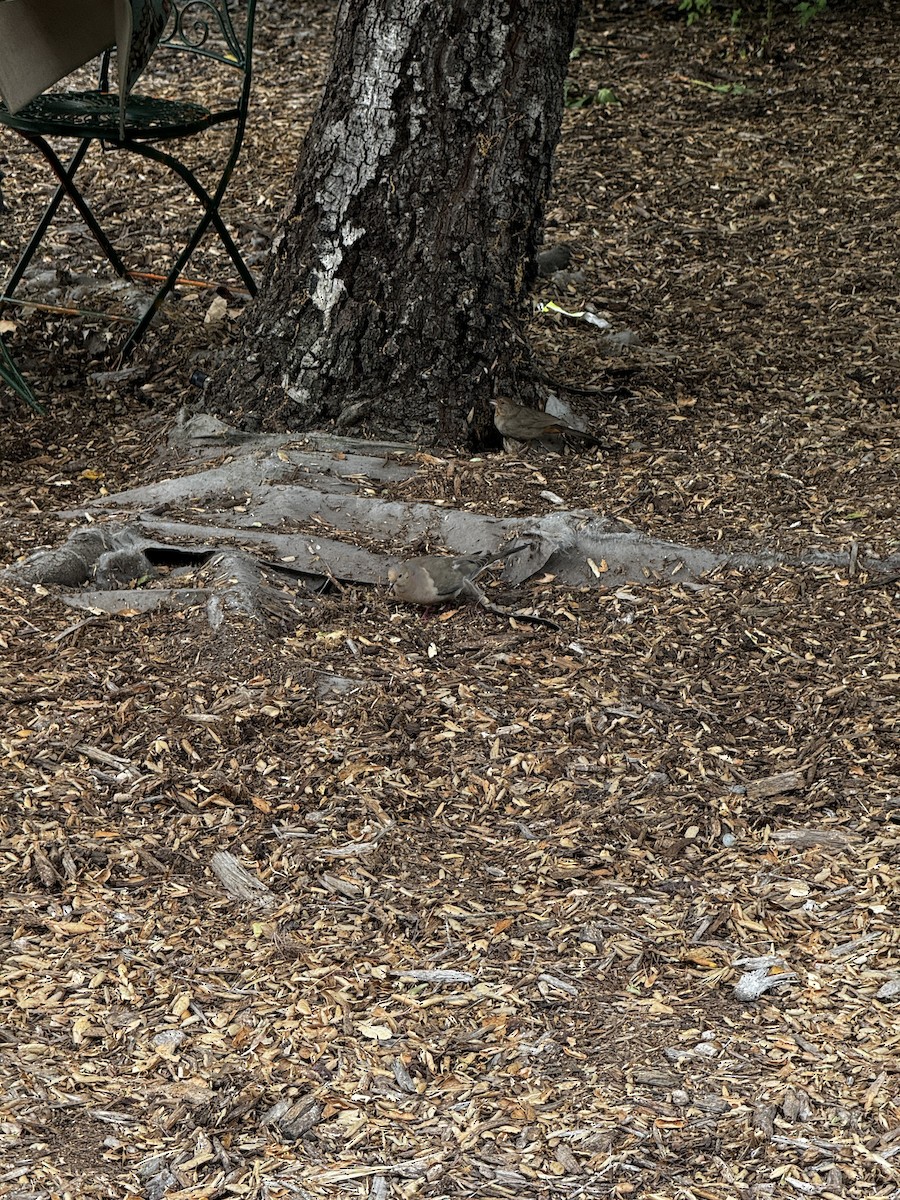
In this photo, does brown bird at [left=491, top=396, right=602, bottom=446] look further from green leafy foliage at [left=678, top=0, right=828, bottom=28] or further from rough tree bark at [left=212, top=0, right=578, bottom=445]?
green leafy foliage at [left=678, top=0, right=828, bottom=28]

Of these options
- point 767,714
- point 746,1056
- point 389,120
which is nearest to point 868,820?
point 767,714

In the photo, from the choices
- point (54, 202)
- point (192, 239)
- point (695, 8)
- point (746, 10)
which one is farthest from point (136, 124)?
point (746, 10)

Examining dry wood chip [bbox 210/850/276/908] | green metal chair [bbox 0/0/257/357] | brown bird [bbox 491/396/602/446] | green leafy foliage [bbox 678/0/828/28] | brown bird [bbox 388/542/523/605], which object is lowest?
dry wood chip [bbox 210/850/276/908]

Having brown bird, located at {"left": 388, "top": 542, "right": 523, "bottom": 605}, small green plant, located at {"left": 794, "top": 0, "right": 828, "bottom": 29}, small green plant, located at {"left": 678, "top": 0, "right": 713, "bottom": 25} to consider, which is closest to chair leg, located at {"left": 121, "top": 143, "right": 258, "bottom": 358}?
brown bird, located at {"left": 388, "top": 542, "right": 523, "bottom": 605}

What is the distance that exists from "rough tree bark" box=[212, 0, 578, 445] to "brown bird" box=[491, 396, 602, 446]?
0.07 m

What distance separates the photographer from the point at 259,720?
2.99 meters

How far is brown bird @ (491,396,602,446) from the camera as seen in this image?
3.95 metres

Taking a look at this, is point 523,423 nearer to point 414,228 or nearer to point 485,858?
point 414,228

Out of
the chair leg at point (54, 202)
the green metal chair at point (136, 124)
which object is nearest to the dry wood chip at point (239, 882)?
the green metal chair at point (136, 124)

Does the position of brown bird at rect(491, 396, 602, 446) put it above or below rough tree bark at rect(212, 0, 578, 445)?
below

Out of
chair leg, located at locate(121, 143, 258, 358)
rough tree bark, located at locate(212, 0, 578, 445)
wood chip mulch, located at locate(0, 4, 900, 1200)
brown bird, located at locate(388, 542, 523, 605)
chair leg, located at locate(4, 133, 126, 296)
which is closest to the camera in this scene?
wood chip mulch, located at locate(0, 4, 900, 1200)

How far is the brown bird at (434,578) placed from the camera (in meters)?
3.39

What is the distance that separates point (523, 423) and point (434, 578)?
2.49 ft

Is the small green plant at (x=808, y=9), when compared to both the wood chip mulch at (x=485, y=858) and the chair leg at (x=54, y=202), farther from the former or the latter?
the chair leg at (x=54, y=202)
